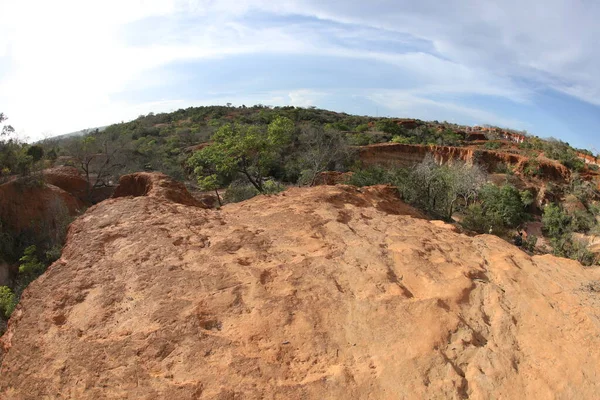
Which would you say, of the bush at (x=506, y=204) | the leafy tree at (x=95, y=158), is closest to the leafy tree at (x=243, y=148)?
the leafy tree at (x=95, y=158)

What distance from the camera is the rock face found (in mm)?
2682

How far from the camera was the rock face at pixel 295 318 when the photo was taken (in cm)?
268

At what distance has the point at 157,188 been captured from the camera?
6.61 m

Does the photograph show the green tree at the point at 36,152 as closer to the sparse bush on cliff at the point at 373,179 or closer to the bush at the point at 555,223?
the sparse bush on cliff at the point at 373,179

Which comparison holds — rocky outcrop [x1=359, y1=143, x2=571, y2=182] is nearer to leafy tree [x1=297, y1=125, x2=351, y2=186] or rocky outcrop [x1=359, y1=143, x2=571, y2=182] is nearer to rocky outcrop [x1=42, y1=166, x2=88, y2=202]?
leafy tree [x1=297, y1=125, x2=351, y2=186]

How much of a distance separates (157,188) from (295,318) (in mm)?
4365

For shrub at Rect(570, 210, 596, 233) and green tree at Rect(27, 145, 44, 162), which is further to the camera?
green tree at Rect(27, 145, 44, 162)

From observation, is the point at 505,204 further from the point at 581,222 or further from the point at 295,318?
the point at 295,318

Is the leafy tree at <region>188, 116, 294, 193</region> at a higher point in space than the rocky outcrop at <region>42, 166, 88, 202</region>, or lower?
higher

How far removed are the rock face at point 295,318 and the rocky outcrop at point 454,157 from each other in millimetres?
18696

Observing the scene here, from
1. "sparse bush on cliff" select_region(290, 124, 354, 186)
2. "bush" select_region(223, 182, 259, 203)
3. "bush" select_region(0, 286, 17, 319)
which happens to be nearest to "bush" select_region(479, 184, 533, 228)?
"sparse bush on cliff" select_region(290, 124, 354, 186)

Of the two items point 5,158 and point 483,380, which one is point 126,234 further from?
point 5,158

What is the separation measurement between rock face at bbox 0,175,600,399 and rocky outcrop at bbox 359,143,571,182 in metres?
18.7

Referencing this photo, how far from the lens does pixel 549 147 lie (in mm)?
26172
